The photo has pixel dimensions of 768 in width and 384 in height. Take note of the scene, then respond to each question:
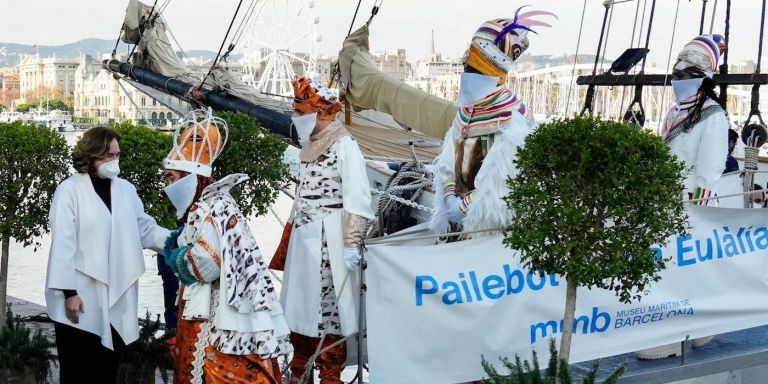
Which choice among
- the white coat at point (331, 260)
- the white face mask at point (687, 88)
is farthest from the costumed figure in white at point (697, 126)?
the white coat at point (331, 260)

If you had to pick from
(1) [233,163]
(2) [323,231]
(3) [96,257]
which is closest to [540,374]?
(2) [323,231]

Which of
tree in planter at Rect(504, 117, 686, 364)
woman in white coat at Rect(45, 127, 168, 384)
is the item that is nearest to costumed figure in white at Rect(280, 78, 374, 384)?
woman in white coat at Rect(45, 127, 168, 384)

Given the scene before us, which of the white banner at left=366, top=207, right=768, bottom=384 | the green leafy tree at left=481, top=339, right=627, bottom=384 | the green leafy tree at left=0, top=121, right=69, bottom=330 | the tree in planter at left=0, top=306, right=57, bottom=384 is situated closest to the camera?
the green leafy tree at left=481, top=339, right=627, bottom=384

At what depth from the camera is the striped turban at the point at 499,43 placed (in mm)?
5246

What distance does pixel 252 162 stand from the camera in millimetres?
5945

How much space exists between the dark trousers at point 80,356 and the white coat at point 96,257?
0.05 metres

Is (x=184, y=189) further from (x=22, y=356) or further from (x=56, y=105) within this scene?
(x=56, y=105)

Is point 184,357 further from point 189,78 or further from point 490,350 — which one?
point 189,78

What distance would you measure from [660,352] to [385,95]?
12.3 ft

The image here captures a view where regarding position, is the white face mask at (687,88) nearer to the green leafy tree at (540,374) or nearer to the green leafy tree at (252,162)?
the green leafy tree at (540,374)

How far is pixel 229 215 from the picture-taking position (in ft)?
14.9

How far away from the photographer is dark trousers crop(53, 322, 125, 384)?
4977mm

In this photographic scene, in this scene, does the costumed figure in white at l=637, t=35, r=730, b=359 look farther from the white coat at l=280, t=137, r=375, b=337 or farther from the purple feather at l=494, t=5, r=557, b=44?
the white coat at l=280, t=137, r=375, b=337

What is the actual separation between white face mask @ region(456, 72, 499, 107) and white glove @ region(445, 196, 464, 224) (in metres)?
0.46
